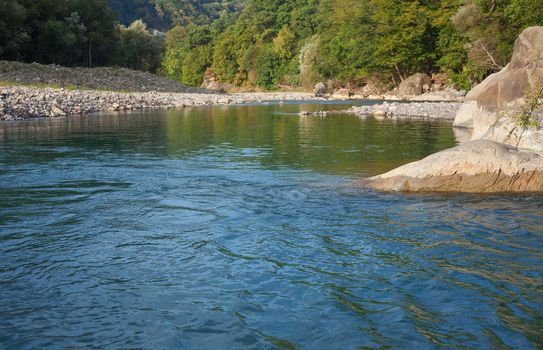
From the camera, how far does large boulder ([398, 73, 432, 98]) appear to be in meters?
59.3

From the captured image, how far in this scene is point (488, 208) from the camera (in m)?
9.35

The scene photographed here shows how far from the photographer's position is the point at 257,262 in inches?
267

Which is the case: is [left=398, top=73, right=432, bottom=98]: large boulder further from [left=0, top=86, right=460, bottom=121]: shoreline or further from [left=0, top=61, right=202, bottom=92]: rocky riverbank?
[left=0, top=61, right=202, bottom=92]: rocky riverbank

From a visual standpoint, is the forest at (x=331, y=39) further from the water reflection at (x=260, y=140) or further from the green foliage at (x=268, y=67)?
the water reflection at (x=260, y=140)

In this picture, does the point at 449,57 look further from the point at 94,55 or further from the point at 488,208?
the point at 488,208

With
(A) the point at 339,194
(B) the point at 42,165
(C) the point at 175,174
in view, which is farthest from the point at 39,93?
(A) the point at 339,194

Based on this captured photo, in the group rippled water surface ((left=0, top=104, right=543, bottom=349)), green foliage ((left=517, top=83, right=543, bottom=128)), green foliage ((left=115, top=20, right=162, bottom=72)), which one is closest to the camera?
rippled water surface ((left=0, top=104, right=543, bottom=349))

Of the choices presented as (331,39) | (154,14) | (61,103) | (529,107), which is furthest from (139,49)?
(154,14)

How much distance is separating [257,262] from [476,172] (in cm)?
580

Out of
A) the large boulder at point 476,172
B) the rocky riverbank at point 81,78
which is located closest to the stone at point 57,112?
the rocky riverbank at point 81,78

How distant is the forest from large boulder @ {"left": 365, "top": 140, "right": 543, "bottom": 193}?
1215 inches

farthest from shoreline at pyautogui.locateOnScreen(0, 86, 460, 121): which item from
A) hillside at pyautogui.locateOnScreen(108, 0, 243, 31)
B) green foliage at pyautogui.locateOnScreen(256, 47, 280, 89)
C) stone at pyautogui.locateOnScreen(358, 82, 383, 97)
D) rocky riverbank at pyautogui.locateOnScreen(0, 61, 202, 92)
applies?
hillside at pyautogui.locateOnScreen(108, 0, 243, 31)

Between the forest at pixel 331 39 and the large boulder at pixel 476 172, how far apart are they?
30856 millimetres

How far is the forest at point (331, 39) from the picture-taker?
137 ft
